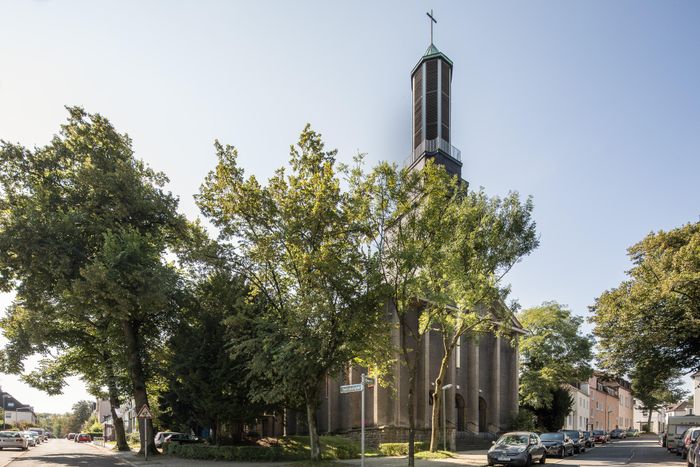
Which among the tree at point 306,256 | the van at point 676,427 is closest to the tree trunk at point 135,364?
the tree at point 306,256

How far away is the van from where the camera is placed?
1435 inches

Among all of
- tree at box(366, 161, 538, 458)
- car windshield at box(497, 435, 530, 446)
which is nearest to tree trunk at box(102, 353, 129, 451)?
tree at box(366, 161, 538, 458)

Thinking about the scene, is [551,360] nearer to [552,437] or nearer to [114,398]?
[552,437]

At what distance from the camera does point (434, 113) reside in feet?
140

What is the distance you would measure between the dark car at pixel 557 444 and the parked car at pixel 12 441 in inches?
1457

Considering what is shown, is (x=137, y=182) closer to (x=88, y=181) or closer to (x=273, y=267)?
(x=88, y=181)

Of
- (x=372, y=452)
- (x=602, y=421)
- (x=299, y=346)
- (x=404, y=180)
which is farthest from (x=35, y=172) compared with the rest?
(x=602, y=421)

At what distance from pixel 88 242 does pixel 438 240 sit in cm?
1972

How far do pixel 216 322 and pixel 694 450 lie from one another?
21688 mm

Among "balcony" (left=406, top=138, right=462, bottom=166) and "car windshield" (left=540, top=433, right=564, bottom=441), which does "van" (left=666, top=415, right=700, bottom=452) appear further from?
"balcony" (left=406, top=138, right=462, bottom=166)

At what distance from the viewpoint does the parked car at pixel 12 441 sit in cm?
3874

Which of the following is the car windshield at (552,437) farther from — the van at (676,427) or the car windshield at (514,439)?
the van at (676,427)

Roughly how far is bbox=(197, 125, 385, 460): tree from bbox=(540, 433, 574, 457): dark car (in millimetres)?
15666

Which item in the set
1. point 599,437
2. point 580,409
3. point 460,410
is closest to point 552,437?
point 460,410
